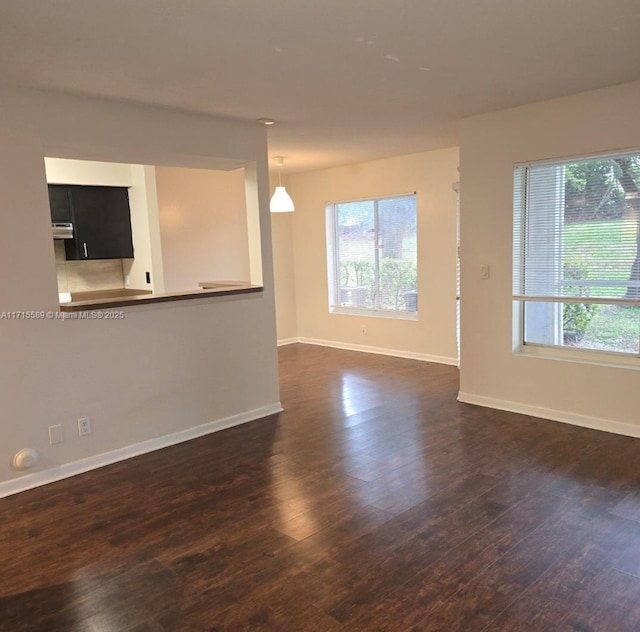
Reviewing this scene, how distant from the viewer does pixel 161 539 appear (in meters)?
2.70

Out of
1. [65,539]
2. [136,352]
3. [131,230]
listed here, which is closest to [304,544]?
[65,539]

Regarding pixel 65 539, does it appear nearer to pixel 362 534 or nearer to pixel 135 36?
pixel 362 534

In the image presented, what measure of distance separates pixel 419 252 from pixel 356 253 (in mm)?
1075

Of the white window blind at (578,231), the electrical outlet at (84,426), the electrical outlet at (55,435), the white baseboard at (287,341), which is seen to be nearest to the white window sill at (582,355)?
the white window blind at (578,231)

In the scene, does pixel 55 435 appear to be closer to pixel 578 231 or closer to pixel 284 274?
pixel 578 231

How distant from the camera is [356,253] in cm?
718

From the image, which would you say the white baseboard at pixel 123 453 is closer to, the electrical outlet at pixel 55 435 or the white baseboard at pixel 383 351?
the electrical outlet at pixel 55 435

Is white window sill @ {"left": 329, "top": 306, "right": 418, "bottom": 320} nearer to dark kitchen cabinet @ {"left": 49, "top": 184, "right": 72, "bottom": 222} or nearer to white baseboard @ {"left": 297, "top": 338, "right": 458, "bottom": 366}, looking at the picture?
white baseboard @ {"left": 297, "top": 338, "right": 458, "bottom": 366}

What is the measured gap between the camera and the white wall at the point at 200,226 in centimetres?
597

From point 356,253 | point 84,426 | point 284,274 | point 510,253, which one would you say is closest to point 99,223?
point 84,426

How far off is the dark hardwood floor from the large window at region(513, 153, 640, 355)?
77 cm

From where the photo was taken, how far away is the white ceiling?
227 centimetres

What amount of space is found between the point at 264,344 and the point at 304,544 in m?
2.18

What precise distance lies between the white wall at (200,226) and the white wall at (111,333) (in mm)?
1865
